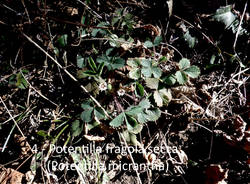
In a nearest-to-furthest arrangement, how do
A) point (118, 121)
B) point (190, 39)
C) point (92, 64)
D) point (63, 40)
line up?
point (118, 121), point (92, 64), point (63, 40), point (190, 39)

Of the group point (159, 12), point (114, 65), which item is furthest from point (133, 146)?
point (159, 12)

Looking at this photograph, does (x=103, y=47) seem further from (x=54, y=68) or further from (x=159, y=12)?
(x=159, y=12)

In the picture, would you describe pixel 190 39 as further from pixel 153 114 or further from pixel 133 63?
pixel 153 114

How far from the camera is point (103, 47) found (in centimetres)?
198

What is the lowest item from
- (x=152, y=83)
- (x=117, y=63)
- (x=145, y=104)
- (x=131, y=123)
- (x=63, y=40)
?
(x=131, y=123)

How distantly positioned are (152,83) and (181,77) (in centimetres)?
24

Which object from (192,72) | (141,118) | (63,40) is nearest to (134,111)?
(141,118)

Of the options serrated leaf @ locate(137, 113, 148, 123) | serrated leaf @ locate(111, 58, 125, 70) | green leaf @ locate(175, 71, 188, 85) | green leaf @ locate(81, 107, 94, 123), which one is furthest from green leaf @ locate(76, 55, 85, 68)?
green leaf @ locate(175, 71, 188, 85)

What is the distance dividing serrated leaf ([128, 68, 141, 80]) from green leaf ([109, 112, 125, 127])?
0.30 meters

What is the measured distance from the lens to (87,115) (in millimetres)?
1733

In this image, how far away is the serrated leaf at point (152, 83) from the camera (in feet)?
5.86

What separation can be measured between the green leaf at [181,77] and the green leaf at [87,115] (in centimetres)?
71

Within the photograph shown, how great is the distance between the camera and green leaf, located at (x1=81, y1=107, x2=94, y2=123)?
1723 millimetres

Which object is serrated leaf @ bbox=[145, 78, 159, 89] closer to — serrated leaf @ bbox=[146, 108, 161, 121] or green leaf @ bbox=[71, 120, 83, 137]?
serrated leaf @ bbox=[146, 108, 161, 121]
